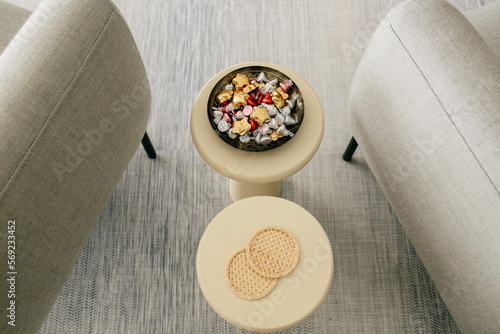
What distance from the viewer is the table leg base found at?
139cm

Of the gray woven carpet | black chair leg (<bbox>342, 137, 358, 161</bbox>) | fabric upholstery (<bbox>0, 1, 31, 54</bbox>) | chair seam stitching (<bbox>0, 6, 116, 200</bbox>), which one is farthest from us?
black chair leg (<bbox>342, 137, 358, 161</bbox>)

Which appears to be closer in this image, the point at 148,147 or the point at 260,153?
the point at 260,153

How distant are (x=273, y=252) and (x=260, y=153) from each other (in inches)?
11.2

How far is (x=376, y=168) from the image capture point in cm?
119

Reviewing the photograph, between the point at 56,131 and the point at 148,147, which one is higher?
the point at 56,131

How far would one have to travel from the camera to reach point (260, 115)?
107 centimetres

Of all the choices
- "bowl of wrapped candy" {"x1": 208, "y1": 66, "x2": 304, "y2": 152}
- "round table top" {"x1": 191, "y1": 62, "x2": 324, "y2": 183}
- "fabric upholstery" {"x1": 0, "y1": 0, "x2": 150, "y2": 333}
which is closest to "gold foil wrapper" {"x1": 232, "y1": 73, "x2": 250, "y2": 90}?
"bowl of wrapped candy" {"x1": 208, "y1": 66, "x2": 304, "y2": 152}

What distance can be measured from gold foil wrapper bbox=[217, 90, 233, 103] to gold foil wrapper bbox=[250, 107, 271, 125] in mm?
92

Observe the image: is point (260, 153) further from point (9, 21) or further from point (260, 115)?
point (9, 21)

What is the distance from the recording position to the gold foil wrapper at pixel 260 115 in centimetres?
107

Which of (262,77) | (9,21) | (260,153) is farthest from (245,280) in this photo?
(9,21)

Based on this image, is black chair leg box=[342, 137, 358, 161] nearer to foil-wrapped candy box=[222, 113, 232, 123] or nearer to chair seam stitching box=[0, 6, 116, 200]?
foil-wrapped candy box=[222, 113, 232, 123]

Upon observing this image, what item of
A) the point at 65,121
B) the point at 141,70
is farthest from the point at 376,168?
the point at 65,121

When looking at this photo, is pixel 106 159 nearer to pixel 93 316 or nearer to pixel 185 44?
pixel 93 316
